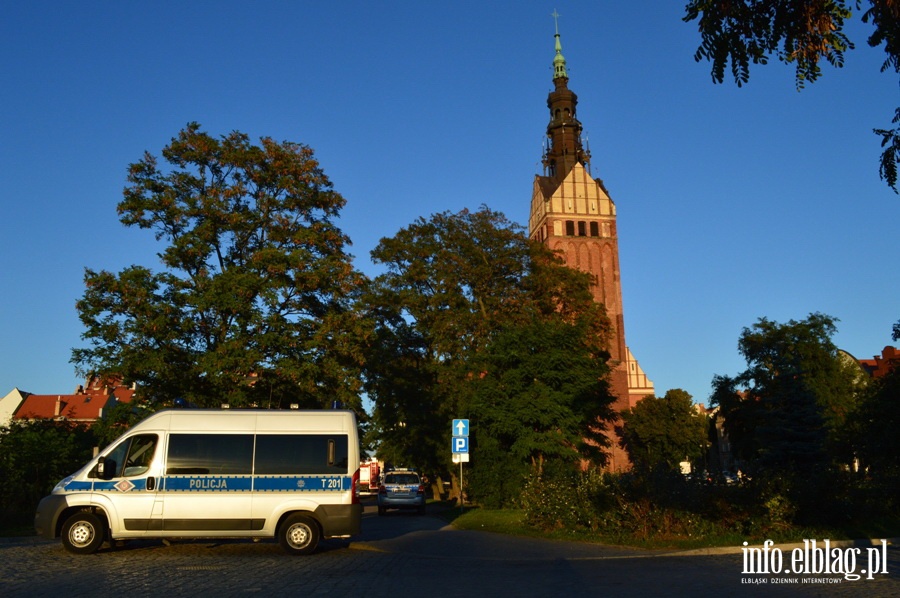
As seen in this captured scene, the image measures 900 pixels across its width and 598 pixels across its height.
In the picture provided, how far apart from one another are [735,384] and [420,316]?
2711cm

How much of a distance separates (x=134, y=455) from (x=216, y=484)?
1611 millimetres

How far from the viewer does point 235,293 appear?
21.8 meters

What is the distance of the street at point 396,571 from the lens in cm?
952

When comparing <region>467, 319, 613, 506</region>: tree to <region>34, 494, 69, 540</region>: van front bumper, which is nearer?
<region>34, 494, 69, 540</region>: van front bumper

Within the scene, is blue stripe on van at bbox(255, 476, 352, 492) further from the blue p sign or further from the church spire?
the church spire

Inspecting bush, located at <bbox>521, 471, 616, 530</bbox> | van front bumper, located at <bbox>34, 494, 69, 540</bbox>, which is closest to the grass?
bush, located at <bbox>521, 471, 616, 530</bbox>

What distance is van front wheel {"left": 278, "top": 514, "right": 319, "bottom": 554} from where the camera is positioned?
550 inches

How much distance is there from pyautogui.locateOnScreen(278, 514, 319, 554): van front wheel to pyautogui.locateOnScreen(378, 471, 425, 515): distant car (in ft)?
53.4

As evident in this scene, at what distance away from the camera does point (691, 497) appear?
15.4 meters

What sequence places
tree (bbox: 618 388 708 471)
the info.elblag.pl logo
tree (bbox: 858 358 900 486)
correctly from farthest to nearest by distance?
tree (bbox: 618 388 708 471)
tree (bbox: 858 358 900 486)
the info.elblag.pl logo

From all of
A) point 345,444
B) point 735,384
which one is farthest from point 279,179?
point 735,384

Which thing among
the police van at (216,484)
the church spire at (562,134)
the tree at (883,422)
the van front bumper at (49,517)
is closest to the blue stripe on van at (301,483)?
the police van at (216,484)

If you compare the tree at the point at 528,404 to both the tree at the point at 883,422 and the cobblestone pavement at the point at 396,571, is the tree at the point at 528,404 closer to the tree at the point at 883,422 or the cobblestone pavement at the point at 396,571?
the tree at the point at 883,422

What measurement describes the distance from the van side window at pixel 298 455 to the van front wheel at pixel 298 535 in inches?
34.5
